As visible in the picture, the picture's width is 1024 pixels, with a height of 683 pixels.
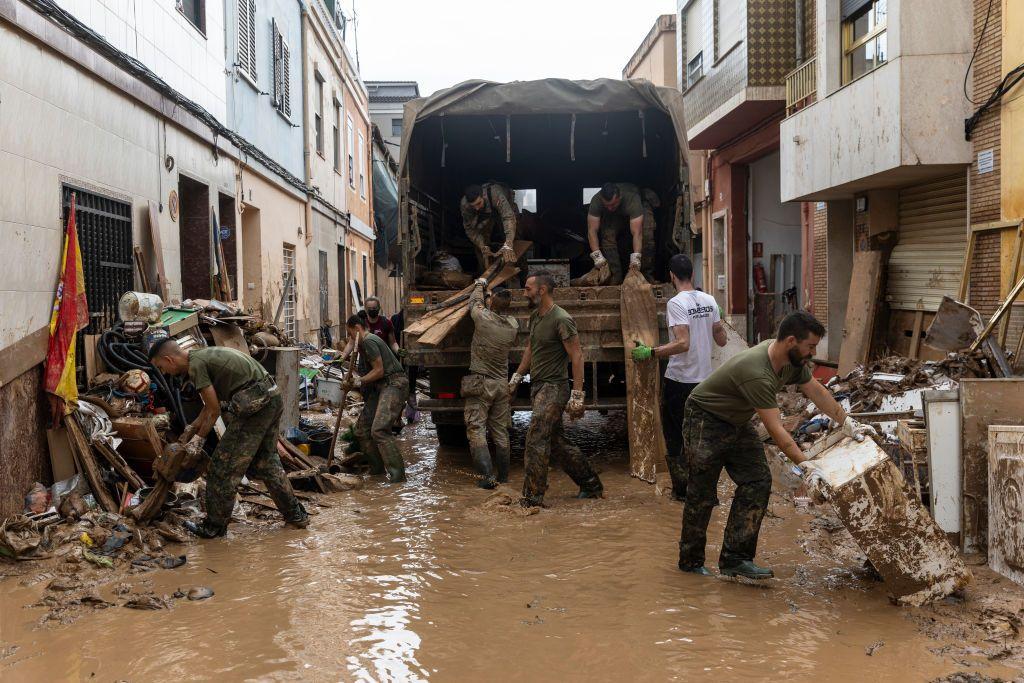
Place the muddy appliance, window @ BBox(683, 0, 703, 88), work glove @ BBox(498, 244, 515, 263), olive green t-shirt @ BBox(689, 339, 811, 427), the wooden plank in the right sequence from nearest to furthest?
the muddy appliance → olive green t-shirt @ BBox(689, 339, 811, 427) → the wooden plank → work glove @ BBox(498, 244, 515, 263) → window @ BBox(683, 0, 703, 88)

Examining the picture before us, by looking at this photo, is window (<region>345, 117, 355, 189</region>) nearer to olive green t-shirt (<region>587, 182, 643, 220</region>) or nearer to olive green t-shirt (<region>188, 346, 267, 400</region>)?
olive green t-shirt (<region>587, 182, 643, 220</region>)

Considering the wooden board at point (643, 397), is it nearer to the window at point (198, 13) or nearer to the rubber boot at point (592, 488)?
the rubber boot at point (592, 488)

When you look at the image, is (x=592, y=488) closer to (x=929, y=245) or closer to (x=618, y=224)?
(x=618, y=224)

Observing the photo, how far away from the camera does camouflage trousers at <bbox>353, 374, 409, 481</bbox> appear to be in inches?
291

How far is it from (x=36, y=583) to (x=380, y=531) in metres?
2.03

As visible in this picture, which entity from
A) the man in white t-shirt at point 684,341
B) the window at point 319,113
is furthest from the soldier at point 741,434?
the window at point 319,113

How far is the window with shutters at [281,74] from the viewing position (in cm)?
1383

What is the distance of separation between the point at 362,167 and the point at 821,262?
46.3ft

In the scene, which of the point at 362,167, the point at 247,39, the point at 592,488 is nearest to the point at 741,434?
the point at 592,488

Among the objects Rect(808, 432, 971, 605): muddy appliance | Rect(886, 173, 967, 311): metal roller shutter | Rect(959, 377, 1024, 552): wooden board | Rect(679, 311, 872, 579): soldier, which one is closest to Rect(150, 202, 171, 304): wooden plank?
Rect(679, 311, 872, 579): soldier

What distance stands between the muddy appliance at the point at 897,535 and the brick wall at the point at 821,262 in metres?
10.3

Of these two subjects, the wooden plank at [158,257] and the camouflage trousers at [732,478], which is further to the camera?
the wooden plank at [158,257]

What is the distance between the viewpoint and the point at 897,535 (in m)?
4.09

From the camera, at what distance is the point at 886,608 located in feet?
13.5
